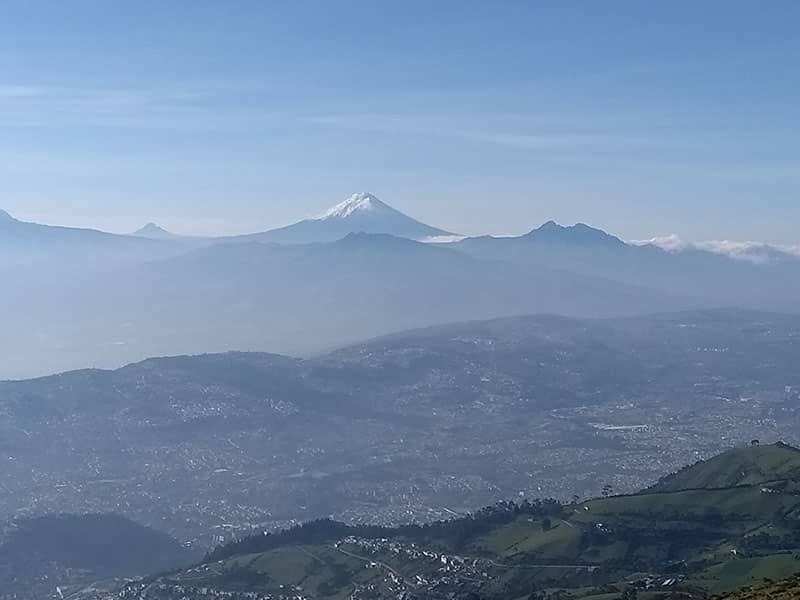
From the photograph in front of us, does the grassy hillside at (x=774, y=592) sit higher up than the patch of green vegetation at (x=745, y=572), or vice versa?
the grassy hillside at (x=774, y=592)

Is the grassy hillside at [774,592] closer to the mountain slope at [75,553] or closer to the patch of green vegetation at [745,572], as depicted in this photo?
the patch of green vegetation at [745,572]

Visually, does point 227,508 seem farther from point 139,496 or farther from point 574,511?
point 574,511

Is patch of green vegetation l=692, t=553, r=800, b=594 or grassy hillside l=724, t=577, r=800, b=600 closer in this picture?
grassy hillside l=724, t=577, r=800, b=600

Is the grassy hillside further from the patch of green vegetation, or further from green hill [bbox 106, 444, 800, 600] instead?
green hill [bbox 106, 444, 800, 600]

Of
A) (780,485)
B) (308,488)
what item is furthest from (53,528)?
(780,485)

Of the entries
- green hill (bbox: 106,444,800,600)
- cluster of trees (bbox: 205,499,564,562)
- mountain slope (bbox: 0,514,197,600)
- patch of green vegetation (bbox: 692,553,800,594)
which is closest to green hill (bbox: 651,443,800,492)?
green hill (bbox: 106,444,800,600)

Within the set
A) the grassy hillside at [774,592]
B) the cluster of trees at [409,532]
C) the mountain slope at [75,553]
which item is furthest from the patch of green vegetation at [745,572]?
the mountain slope at [75,553]

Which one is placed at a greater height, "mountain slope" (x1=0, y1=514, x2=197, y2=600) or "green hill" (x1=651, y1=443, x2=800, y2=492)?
"green hill" (x1=651, y1=443, x2=800, y2=492)
